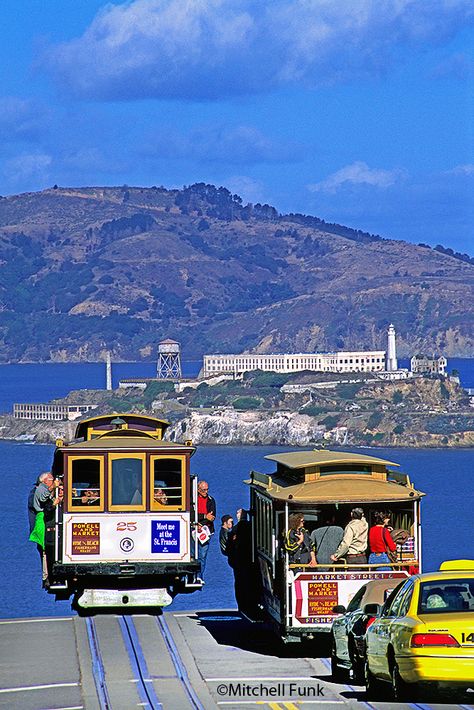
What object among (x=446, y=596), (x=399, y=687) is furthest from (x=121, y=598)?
(x=446, y=596)

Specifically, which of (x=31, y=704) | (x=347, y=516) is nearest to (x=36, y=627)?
(x=347, y=516)

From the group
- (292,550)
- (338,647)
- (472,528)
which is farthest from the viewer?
(472,528)

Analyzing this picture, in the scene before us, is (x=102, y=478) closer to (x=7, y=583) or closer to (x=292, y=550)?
(x=292, y=550)

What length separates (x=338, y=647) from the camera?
20.2 metres

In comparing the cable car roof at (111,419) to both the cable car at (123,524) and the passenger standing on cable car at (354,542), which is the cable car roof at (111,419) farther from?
the passenger standing on cable car at (354,542)

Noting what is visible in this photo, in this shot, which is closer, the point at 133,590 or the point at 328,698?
the point at 328,698

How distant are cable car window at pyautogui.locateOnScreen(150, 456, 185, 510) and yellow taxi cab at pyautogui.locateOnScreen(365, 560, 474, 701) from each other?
7849mm

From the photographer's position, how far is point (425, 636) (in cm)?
1630

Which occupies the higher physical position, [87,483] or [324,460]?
[324,460]

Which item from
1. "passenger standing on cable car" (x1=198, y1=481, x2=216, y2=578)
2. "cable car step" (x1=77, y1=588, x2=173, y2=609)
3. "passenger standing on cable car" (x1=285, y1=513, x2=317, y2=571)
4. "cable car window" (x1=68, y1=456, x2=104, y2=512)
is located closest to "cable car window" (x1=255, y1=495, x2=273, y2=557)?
"passenger standing on cable car" (x1=285, y1=513, x2=317, y2=571)

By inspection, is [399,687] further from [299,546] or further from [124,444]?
[124,444]

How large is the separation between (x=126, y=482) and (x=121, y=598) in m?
1.85

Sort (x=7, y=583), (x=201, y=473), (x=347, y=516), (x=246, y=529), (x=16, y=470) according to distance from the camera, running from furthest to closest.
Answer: (x=16, y=470), (x=201, y=473), (x=7, y=583), (x=246, y=529), (x=347, y=516)

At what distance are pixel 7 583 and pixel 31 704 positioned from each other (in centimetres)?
6589
